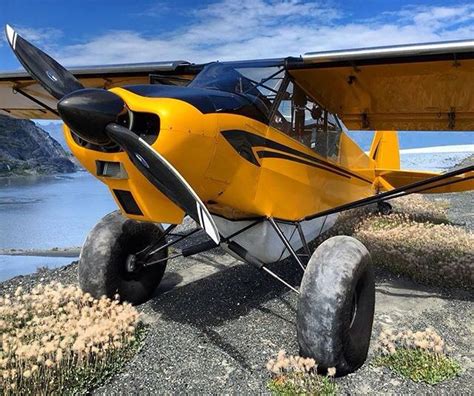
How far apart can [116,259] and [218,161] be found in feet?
5.93

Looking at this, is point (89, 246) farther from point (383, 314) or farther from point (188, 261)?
point (383, 314)

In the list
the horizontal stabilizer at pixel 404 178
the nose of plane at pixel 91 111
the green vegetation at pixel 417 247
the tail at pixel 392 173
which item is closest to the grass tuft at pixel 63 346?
the nose of plane at pixel 91 111

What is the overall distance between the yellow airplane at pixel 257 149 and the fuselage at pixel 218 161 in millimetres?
12

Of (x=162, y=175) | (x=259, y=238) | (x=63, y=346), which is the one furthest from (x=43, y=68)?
(x=259, y=238)

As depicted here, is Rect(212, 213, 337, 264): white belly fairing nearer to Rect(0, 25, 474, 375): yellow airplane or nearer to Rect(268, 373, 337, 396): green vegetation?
Rect(0, 25, 474, 375): yellow airplane

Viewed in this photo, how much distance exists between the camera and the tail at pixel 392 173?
26.2ft

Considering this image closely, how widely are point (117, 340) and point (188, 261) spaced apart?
10.5 feet

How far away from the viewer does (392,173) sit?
27.9 feet

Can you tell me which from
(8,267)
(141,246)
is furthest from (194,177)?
(8,267)

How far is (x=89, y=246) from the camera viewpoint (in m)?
4.62

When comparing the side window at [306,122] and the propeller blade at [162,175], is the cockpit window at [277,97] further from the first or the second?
the propeller blade at [162,175]

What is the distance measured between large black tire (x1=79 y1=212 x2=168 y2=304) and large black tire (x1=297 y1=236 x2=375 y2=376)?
6.99 feet

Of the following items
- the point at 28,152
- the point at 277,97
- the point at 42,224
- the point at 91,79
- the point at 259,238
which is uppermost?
the point at 91,79

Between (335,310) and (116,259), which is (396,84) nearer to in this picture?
(335,310)
